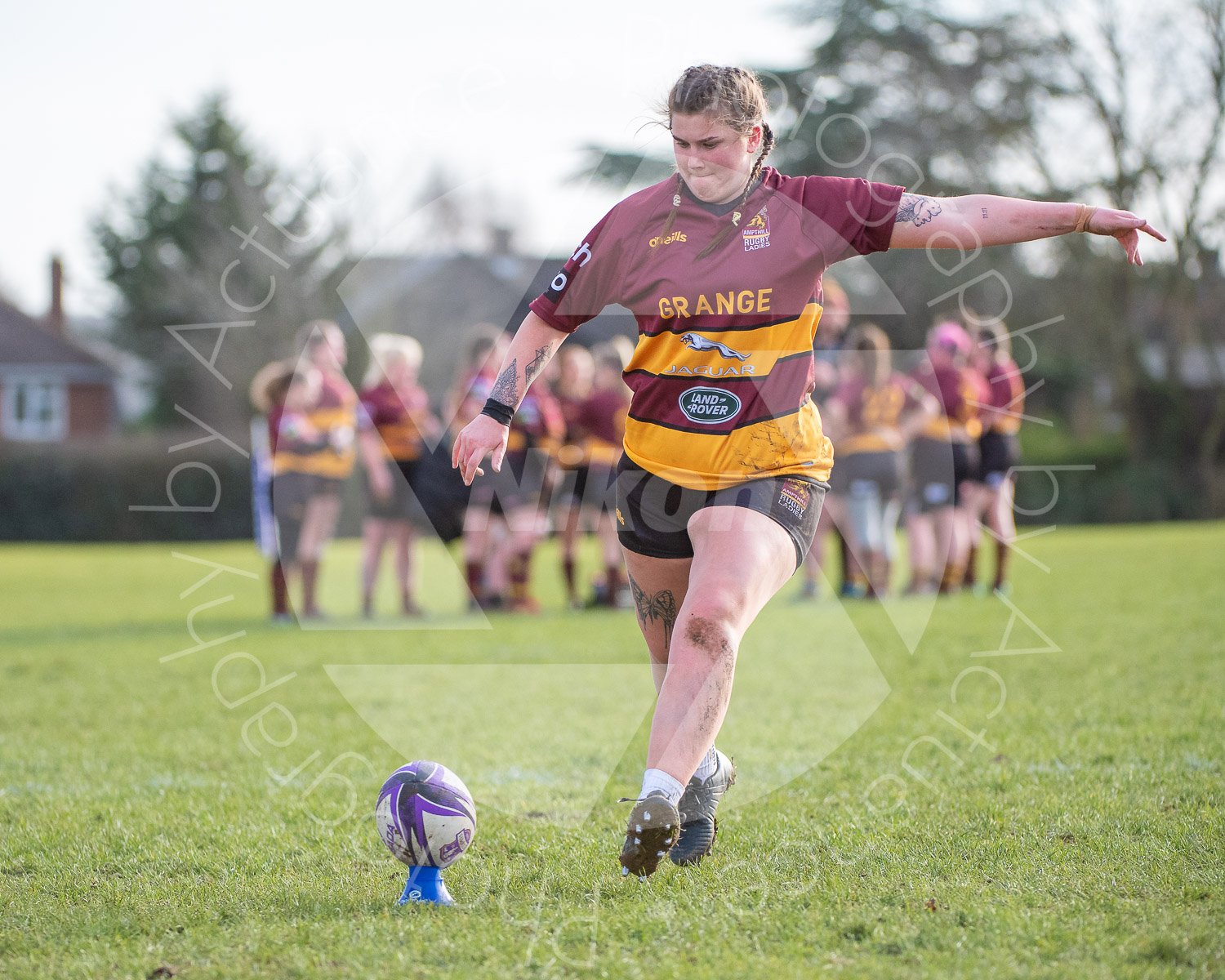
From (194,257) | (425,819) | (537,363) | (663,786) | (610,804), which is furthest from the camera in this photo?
(194,257)

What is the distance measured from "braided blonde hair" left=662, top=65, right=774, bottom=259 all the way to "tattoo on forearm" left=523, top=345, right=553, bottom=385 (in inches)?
22.1

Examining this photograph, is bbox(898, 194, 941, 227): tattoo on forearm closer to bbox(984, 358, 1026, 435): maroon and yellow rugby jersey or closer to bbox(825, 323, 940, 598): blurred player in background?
bbox(825, 323, 940, 598): blurred player in background

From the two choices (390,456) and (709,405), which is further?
(390,456)

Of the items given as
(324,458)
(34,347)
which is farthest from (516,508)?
(34,347)

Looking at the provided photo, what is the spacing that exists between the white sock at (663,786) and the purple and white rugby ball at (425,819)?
52cm

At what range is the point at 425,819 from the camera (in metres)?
3.04

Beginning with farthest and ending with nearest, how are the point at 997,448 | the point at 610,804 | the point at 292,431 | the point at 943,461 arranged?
the point at 997,448, the point at 943,461, the point at 292,431, the point at 610,804

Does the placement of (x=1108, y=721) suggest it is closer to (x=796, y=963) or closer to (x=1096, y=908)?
(x=1096, y=908)

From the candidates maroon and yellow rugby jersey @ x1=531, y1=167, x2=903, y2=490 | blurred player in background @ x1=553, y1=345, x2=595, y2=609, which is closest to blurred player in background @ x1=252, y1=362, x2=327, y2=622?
blurred player in background @ x1=553, y1=345, x2=595, y2=609

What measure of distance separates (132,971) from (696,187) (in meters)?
2.38

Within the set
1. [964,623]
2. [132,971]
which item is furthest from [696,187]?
[964,623]

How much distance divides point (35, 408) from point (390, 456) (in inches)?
1392

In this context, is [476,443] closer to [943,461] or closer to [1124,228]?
[1124,228]

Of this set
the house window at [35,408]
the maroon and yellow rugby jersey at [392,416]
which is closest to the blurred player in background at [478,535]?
the maroon and yellow rugby jersey at [392,416]
